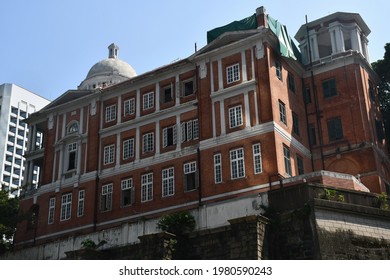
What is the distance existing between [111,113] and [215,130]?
1188cm

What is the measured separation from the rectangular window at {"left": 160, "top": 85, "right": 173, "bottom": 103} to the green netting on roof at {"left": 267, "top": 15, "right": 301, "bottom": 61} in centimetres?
986

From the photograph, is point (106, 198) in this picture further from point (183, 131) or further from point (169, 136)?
point (183, 131)

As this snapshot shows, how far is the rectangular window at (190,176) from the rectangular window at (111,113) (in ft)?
33.2

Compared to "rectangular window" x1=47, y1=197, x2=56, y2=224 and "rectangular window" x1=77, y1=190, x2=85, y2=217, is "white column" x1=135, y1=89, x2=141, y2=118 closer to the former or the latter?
"rectangular window" x1=77, y1=190, x2=85, y2=217

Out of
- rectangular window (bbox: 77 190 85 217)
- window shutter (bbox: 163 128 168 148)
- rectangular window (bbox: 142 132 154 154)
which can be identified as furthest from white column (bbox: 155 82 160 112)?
rectangular window (bbox: 77 190 85 217)

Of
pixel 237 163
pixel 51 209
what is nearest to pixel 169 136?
pixel 237 163

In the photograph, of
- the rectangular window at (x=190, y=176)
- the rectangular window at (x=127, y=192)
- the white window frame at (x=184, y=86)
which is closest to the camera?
the rectangular window at (x=190, y=176)

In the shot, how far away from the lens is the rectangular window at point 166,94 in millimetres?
49438

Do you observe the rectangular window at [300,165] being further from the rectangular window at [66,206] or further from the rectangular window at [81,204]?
the rectangular window at [66,206]

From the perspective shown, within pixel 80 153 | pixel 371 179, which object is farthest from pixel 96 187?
pixel 371 179

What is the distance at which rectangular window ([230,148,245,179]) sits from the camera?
1654 inches

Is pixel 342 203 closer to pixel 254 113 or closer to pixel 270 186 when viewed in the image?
pixel 270 186

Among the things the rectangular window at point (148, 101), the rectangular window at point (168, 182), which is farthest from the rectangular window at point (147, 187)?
the rectangular window at point (148, 101)

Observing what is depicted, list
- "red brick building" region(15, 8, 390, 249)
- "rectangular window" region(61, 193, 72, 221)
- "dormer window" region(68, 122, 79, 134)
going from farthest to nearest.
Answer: "dormer window" region(68, 122, 79, 134)
"rectangular window" region(61, 193, 72, 221)
"red brick building" region(15, 8, 390, 249)
